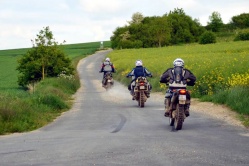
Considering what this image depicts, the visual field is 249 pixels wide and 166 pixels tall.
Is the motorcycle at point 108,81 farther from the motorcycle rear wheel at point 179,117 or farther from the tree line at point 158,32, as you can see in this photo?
the tree line at point 158,32

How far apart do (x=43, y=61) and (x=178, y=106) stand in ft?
79.7

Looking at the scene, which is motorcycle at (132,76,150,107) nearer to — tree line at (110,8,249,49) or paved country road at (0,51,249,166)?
paved country road at (0,51,249,166)

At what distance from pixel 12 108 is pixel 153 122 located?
432cm

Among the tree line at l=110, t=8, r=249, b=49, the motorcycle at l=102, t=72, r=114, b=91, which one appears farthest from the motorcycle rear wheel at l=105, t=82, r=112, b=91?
the tree line at l=110, t=8, r=249, b=49

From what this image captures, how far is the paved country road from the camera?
9.03 meters

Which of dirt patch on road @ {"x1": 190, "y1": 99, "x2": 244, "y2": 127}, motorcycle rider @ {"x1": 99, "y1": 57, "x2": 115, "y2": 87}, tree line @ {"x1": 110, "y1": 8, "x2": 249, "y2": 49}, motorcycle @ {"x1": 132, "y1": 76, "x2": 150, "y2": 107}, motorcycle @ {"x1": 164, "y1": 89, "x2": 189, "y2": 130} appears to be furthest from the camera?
tree line @ {"x1": 110, "y1": 8, "x2": 249, "y2": 49}

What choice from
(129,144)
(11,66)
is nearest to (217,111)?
(129,144)

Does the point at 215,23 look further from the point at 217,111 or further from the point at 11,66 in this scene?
the point at 217,111

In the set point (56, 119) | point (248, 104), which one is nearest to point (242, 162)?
point (248, 104)

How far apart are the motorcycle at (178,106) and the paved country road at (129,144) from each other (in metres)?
0.33

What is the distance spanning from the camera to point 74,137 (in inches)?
498

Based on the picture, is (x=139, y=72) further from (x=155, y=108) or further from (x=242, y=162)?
(x=242, y=162)

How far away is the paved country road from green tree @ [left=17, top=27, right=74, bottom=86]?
1978 cm

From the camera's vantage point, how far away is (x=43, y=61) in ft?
122
